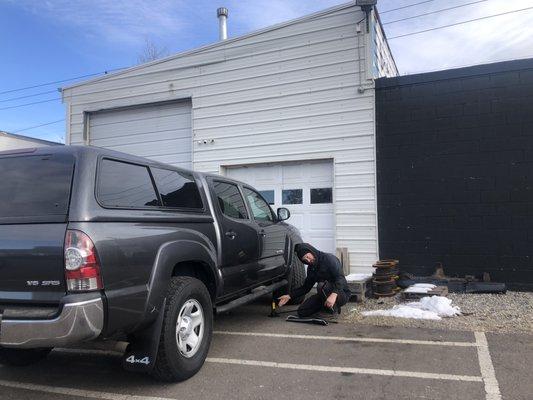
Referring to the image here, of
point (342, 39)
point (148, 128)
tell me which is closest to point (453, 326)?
point (342, 39)

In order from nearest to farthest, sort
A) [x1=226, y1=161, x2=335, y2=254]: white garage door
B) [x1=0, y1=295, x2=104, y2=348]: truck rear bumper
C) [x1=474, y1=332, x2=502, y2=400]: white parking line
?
[x1=0, y1=295, x2=104, y2=348]: truck rear bumper < [x1=474, y1=332, x2=502, y2=400]: white parking line < [x1=226, y1=161, x2=335, y2=254]: white garage door

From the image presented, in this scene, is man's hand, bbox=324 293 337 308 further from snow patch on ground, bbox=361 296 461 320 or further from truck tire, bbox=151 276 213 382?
truck tire, bbox=151 276 213 382

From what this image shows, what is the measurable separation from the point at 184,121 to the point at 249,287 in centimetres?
691

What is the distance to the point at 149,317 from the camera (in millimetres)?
3906

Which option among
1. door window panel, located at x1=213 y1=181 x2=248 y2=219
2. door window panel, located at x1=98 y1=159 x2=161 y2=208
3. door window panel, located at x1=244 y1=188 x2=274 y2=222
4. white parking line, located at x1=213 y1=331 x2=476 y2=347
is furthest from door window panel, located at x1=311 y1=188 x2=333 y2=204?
door window panel, located at x1=98 y1=159 x2=161 y2=208

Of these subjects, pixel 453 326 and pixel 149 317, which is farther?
pixel 453 326

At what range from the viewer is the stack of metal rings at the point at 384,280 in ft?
26.9

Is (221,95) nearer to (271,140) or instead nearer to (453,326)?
(271,140)

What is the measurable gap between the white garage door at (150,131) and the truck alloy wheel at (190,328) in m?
7.46

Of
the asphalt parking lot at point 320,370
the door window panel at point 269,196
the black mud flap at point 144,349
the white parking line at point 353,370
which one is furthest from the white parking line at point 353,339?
the door window panel at point 269,196

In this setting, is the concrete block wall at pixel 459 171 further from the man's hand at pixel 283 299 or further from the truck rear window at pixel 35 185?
the truck rear window at pixel 35 185

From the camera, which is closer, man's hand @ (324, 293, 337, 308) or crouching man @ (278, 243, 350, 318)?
man's hand @ (324, 293, 337, 308)

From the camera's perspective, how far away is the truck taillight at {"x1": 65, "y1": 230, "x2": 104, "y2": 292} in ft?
11.2

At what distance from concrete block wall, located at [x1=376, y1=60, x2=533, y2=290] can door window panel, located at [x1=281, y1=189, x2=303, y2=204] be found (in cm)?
172
